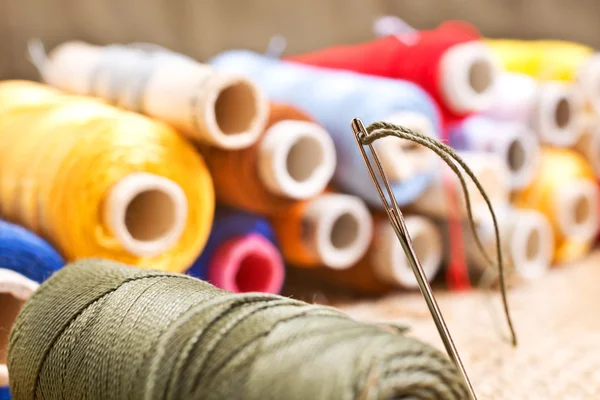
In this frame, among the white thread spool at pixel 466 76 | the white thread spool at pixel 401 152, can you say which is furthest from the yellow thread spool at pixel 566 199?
the white thread spool at pixel 401 152

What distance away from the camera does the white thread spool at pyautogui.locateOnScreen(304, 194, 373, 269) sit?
1.13 meters

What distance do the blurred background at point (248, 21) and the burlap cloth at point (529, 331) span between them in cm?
75

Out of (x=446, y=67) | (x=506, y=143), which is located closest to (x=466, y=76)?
(x=446, y=67)

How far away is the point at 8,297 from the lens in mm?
843

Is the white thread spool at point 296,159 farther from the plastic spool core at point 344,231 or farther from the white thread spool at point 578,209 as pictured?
the white thread spool at point 578,209

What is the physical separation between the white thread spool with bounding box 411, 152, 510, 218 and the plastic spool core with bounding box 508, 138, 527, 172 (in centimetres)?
10

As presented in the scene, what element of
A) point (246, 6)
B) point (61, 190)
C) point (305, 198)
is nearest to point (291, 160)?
point (305, 198)

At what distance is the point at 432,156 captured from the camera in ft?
4.00

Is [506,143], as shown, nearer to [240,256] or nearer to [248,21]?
[240,256]

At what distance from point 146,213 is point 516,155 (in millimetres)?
731

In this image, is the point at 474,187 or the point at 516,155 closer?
the point at 474,187

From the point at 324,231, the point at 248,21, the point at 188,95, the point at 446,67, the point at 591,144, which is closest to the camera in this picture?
the point at 188,95

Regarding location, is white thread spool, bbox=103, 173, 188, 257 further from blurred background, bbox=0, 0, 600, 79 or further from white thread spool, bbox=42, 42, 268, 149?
blurred background, bbox=0, 0, 600, 79

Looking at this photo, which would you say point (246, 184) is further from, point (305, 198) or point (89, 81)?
point (89, 81)
